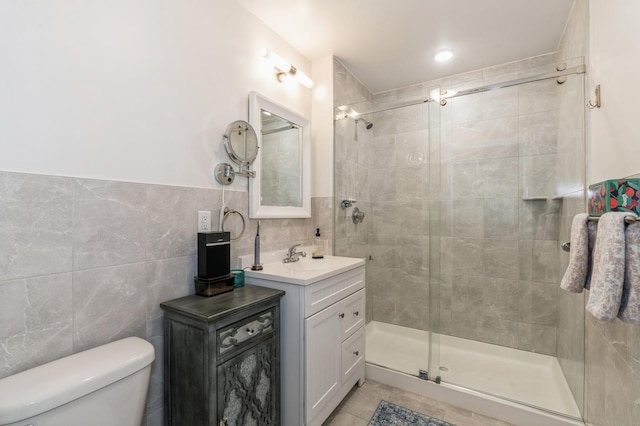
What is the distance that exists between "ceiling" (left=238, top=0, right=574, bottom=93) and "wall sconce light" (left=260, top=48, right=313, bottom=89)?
262 millimetres

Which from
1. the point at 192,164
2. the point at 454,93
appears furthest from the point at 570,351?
the point at 192,164

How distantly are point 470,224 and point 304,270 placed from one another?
1.63 metres

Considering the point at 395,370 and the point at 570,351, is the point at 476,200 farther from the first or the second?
the point at 395,370

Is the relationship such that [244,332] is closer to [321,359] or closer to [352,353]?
[321,359]

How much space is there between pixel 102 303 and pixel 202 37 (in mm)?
1358

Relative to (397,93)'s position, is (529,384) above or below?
below

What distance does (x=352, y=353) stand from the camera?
5.98 ft

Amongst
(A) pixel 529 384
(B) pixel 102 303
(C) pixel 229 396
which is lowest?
(A) pixel 529 384

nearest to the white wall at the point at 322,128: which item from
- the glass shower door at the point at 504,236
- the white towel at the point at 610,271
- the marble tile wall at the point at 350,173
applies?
the marble tile wall at the point at 350,173

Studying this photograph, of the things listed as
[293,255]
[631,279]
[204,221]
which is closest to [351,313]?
[293,255]

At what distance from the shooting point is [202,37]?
1441 mm

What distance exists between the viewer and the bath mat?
62.8 inches

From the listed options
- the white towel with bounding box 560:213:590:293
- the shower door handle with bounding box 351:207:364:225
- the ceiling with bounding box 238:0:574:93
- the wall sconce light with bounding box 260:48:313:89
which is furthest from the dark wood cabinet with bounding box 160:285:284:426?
the ceiling with bounding box 238:0:574:93

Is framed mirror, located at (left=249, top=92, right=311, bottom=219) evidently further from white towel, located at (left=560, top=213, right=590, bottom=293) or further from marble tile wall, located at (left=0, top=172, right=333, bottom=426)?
white towel, located at (left=560, top=213, right=590, bottom=293)
